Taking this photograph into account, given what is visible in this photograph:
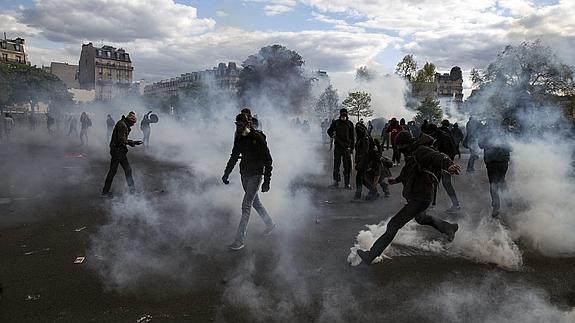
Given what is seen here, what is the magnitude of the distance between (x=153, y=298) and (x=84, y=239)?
7.60 ft

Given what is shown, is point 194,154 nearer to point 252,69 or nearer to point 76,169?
point 76,169

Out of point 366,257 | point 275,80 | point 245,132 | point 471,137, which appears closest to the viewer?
point 366,257

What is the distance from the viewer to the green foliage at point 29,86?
4114cm

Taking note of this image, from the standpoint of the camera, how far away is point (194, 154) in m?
16.4

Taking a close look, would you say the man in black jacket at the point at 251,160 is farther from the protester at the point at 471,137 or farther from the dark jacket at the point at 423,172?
the protester at the point at 471,137

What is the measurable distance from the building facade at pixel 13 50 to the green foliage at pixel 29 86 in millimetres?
36539

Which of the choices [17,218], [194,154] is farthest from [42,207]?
[194,154]

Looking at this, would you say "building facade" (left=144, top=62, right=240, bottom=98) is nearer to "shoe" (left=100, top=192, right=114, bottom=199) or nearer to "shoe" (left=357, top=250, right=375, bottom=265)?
"shoe" (left=100, top=192, right=114, bottom=199)

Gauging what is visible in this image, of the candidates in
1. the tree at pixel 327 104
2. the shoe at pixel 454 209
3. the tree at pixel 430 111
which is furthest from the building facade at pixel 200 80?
the shoe at pixel 454 209

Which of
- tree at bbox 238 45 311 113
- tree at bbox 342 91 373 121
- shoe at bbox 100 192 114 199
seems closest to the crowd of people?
shoe at bbox 100 192 114 199

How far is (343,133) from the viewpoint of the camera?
9.52 meters

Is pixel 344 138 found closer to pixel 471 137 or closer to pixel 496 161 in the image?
pixel 496 161

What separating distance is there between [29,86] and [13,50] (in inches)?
1876

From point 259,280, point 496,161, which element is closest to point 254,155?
point 259,280
